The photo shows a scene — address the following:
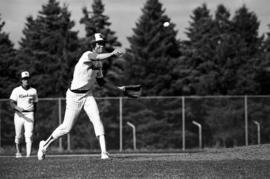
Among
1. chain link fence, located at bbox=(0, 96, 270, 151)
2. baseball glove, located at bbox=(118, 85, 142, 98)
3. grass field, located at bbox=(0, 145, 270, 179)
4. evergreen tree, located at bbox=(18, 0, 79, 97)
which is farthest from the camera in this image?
evergreen tree, located at bbox=(18, 0, 79, 97)

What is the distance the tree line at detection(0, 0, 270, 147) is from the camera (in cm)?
4528

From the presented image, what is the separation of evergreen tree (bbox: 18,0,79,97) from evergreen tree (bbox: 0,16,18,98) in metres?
0.88

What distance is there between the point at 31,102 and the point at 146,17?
3359cm

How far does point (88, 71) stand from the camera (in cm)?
Result: 1327

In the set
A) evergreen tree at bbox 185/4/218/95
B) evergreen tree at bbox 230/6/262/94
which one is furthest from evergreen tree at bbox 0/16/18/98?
evergreen tree at bbox 230/6/262/94

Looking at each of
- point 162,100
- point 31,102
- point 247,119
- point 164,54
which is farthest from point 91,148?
point 164,54

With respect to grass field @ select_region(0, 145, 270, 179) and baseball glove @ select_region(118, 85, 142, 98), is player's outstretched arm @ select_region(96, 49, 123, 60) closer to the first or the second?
baseball glove @ select_region(118, 85, 142, 98)

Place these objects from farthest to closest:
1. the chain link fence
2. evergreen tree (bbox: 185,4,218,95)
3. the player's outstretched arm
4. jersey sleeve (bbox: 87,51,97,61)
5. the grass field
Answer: evergreen tree (bbox: 185,4,218,95)
the chain link fence
jersey sleeve (bbox: 87,51,97,61)
the player's outstretched arm
the grass field

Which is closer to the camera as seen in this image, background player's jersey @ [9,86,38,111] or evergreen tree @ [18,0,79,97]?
background player's jersey @ [9,86,38,111]

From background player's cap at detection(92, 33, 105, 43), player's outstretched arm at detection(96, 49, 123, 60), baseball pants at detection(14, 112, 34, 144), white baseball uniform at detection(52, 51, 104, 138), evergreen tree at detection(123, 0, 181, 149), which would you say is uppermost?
evergreen tree at detection(123, 0, 181, 149)

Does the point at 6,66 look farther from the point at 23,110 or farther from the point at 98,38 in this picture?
the point at 98,38

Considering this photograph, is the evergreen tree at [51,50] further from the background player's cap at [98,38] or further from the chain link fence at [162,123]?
the background player's cap at [98,38]

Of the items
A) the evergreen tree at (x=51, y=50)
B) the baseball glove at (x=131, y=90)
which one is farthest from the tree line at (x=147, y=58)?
the baseball glove at (x=131, y=90)

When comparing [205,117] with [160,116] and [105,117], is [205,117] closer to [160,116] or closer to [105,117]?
[160,116]
